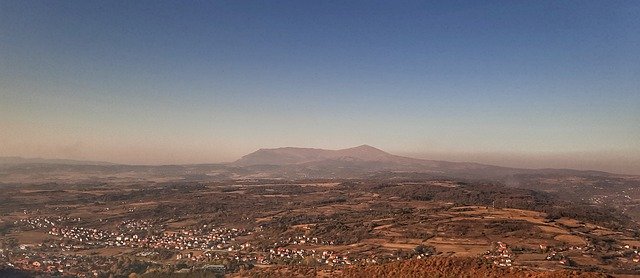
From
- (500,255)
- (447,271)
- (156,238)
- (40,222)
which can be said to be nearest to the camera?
(447,271)

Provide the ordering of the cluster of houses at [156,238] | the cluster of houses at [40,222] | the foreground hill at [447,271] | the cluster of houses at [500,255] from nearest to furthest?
the foreground hill at [447,271] < the cluster of houses at [500,255] < the cluster of houses at [156,238] < the cluster of houses at [40,222]

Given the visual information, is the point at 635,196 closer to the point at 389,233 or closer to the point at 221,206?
the point at 389,233

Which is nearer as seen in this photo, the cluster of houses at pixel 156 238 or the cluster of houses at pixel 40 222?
the cluster of houses at pixel 156 238

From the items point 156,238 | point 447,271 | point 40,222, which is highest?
point 447,271

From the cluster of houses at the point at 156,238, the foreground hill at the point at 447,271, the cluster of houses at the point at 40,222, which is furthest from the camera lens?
the cluster of houses at the point at 40,222

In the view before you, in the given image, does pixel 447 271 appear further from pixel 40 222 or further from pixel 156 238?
pixel 40 222

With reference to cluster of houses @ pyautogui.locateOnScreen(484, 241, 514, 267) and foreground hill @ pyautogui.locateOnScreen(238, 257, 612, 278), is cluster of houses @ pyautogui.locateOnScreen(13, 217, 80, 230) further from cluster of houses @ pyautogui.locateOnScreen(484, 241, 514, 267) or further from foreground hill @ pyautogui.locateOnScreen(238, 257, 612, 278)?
cluster of houses @ pyautogui.locateOnScreen(484, 241, 514, 267)


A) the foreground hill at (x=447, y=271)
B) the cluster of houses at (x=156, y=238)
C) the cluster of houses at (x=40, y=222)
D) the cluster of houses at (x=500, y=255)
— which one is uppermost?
the foreground hill at (x=447, y=271)

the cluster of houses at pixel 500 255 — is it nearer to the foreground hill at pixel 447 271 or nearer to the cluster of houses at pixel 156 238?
the foreground hill at pixel 447 271

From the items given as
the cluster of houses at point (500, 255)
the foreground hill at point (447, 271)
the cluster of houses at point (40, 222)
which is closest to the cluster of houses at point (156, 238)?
the cluster of houses at point (40, 222)

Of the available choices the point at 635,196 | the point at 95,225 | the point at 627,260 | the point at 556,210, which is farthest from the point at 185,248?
the point at 635,196

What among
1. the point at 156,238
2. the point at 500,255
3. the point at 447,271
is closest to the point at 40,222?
the point at 156,238
